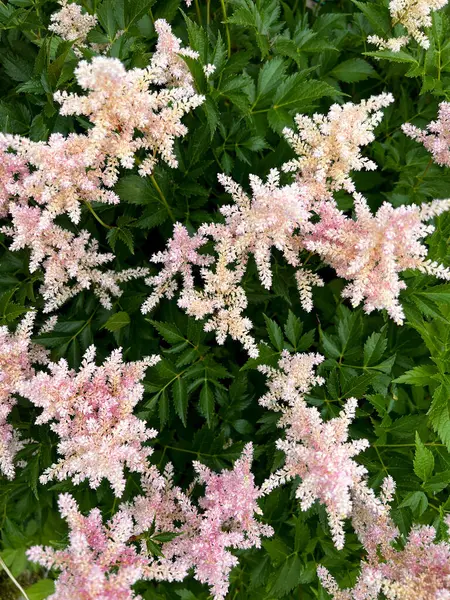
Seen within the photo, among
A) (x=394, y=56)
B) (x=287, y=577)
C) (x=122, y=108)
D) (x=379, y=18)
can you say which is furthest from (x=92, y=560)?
(x=379, y=18)

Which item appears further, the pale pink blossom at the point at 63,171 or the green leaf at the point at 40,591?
the green leaf at the point at 40,591

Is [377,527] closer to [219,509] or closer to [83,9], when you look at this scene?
[219,509]

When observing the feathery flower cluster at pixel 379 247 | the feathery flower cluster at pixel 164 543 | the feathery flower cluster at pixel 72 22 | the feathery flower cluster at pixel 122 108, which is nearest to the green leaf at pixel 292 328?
the feathery flower cluster at pixel 379 247

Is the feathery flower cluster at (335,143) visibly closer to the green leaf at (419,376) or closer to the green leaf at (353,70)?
the green leaf at (353,70)

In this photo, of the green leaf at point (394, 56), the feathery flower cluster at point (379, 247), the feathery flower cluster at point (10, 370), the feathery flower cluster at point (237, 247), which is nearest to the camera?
the feathery flower cluster at point (379, 247)

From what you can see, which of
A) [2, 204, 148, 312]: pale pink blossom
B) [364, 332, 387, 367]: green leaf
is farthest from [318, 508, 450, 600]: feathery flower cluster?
[2, 204, 148, 312]: pale pink blossom

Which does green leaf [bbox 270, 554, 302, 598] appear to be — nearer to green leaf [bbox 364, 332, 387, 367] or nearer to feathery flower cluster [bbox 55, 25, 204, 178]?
green leaf [bbox 364, 332, 387, 367]
